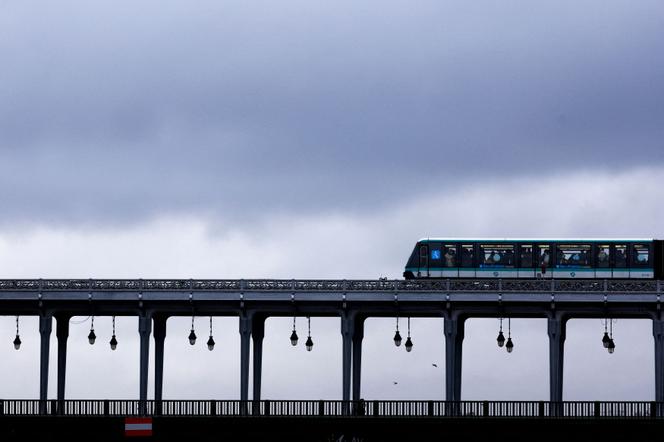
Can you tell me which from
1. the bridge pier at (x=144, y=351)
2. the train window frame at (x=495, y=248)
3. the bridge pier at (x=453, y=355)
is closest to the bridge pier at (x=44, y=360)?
the bridge pier at (x=144, y=351)

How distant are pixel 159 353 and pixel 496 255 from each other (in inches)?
678

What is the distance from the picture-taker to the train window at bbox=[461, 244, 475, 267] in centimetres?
9819

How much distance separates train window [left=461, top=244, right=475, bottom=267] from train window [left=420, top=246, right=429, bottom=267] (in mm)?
1722

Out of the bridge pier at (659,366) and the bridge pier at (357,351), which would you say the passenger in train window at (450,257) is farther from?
the bridge pier at (659,366)

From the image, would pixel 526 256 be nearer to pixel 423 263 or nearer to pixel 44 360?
pixel 423 263

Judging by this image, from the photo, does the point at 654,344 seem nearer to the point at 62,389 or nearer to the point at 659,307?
the point at 659,307

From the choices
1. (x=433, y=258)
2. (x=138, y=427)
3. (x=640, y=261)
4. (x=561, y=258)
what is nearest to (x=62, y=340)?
(x=138, y=427)

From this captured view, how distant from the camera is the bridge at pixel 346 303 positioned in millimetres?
88250

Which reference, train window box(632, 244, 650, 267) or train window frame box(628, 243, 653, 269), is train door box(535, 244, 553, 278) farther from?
train window box(632, 244, 650, 267)

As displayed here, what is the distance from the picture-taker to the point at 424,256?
98.8 metres

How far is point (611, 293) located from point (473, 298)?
601 cm

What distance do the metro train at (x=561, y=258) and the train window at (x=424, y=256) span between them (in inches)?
24.8

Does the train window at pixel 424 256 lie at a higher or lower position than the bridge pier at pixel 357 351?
higher

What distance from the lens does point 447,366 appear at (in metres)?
88.0
